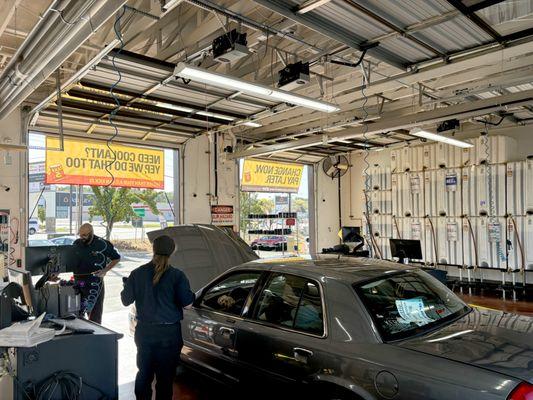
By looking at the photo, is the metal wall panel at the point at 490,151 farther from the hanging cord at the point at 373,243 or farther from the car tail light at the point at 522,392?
the car tail light at the point at 522,392

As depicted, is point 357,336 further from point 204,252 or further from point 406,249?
point 406,249

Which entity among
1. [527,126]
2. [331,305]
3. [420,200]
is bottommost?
[331,305]

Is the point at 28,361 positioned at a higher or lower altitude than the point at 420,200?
lower

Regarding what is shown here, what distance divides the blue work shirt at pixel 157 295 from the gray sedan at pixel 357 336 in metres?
Answer: 0.44

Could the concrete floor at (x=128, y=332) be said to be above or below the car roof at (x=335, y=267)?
below

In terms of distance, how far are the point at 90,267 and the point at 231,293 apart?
2670 millimetres

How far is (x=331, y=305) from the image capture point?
2.57 meters

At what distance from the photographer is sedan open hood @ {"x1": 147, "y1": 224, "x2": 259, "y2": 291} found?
14.5 ft

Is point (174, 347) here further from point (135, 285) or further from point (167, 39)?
point (167, 39)

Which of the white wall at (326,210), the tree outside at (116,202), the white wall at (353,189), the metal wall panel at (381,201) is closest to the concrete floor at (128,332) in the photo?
the tree outside at (116,202)

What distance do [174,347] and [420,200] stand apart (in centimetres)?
752

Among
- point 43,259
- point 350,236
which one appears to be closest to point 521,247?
point 350,236

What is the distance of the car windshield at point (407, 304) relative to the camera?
2463 mm

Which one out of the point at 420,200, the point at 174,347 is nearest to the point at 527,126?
the point at 420,200
